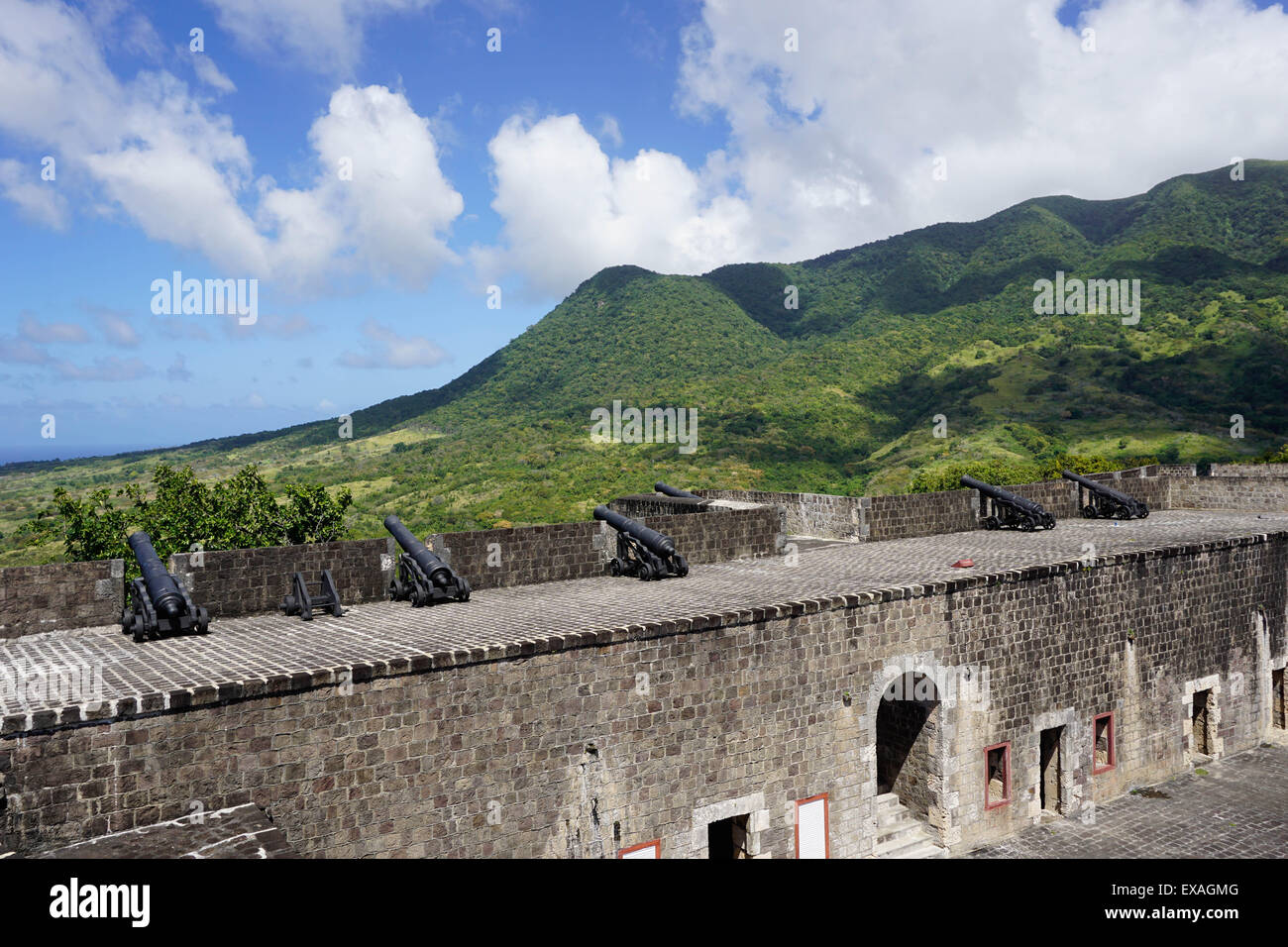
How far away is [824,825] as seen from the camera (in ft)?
36.0

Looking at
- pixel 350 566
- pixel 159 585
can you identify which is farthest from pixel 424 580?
pixel 159 585

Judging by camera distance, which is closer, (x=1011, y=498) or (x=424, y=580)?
(x=424, y=580)

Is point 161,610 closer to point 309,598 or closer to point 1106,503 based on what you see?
point 309,598

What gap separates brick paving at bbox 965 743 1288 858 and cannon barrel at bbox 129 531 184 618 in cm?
1163

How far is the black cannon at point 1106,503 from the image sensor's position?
2119 centimetres

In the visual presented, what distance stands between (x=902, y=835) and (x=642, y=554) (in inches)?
233

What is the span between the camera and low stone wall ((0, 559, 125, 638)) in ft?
34.2

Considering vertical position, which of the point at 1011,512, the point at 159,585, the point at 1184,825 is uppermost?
the point at 1011,512

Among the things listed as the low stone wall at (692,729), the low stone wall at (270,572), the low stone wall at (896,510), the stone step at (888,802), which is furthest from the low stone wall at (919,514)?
the low stone wall at (270,572)

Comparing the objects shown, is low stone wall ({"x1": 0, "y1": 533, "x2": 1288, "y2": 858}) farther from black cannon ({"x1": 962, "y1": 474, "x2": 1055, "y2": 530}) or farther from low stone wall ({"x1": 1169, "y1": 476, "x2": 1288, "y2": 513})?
low stone wall ({"x1": 1169, "y1": 476, "x2": 1288, "y2": 513})

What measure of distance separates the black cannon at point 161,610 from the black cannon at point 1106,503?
1994cm

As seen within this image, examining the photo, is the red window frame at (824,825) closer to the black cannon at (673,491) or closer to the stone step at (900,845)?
the stone step at (900,845)

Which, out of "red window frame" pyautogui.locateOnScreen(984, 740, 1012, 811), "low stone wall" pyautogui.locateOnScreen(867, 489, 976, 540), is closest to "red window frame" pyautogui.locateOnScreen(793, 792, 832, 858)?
"red window frame" pyautogui.locateOnScreen(984, 740, 1012, 811)

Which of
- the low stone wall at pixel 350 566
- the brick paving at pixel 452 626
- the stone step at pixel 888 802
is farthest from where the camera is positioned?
the stone step at pixel 888 802
